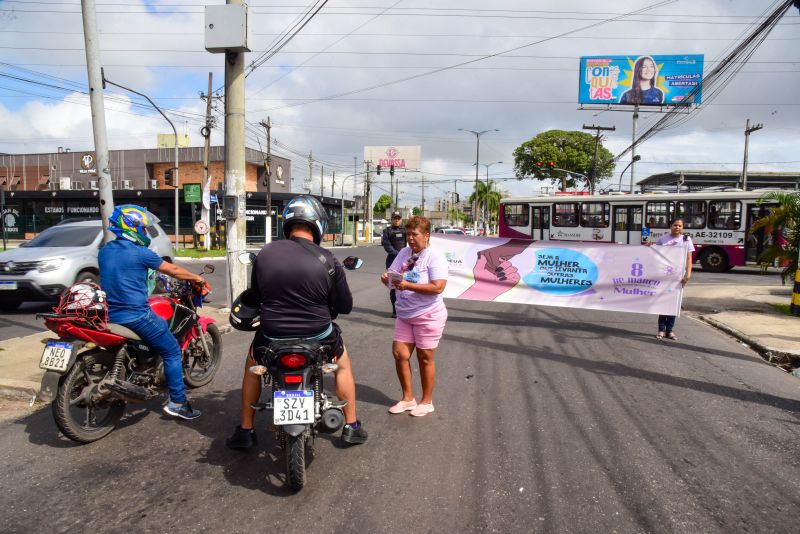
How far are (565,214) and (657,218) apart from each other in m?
3.86

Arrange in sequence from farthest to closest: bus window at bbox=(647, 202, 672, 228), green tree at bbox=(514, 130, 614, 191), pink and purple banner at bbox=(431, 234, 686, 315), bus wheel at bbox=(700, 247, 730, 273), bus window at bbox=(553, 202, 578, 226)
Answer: green tree at bbox=(514, 130, 614, 191) < bus window at bbox=(553, 202, 578, 226) < bus window at bbox=(647, 202, 672, 228) < bus wheel at bbox=(700, 247, 730, 273) < pink and purple banner at bbox=(431, 234, 686, 315)

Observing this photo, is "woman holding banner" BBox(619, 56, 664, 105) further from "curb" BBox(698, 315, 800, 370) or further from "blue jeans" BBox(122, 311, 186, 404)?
"blue jeans" BBox(122, 311, 186, 404)

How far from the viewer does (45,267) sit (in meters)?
9.39

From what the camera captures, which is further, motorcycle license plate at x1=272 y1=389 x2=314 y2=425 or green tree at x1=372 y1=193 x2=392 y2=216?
green tree at x1=372 y1=193 x2=392 y2=216

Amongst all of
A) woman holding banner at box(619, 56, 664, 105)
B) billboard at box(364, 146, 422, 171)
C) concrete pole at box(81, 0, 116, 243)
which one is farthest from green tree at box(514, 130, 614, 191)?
concrete pole at box(81, 0, 116, 243)

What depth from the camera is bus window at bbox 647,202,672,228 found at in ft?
70.0

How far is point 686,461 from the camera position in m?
3.74

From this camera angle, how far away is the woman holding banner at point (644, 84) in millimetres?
35625

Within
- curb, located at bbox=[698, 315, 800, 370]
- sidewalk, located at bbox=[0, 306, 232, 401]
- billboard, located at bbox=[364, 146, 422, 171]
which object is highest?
billboard, located at bbox=[364, 146, 422, 171]

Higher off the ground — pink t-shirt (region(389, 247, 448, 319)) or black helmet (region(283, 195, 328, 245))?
black helmet (region(283, 195, 328, 245))

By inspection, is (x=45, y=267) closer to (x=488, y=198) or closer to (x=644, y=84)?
(x=644, y=84)

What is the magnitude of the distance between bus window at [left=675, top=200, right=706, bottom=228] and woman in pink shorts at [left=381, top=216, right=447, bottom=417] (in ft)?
65.2

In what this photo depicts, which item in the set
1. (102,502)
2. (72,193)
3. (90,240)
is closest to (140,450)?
(102,502)

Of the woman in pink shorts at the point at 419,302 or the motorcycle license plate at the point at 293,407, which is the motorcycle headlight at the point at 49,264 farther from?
the motorcycle license plate at the point at 293,407
